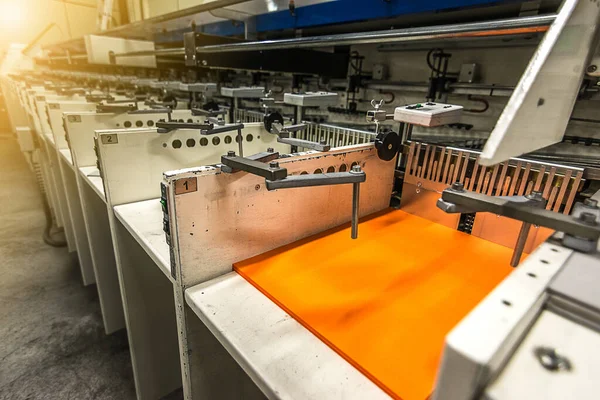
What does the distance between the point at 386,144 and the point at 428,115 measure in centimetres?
22

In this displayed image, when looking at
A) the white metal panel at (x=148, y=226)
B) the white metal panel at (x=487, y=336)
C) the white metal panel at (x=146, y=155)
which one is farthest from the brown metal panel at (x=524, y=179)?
the white metal panel at (x=146, y=155)

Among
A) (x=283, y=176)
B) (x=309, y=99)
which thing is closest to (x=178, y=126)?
(x=309, y=99)

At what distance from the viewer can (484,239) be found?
96 cm

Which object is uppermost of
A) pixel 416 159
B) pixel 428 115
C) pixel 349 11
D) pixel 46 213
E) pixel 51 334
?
pixel 349 11

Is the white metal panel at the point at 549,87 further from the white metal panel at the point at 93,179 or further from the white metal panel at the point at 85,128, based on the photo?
the white metal panel at the point at 85,128

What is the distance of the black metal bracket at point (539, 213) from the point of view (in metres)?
0.44

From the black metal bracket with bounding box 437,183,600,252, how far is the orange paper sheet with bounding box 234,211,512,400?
24 cm

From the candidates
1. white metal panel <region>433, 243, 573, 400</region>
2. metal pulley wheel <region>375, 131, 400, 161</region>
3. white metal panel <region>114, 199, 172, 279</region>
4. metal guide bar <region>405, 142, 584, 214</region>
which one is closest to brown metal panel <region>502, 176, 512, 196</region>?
metal guide bar <region>405, 142, 584, 214</region>

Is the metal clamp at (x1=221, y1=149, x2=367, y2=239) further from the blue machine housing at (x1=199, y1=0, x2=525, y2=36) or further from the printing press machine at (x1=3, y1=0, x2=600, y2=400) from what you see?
the blue machine housing at (x1=199, y1=0, x2=525, y2=36)

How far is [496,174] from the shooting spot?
0.89 meters

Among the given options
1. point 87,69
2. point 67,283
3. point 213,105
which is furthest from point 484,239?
point 87,69

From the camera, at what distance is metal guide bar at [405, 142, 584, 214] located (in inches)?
30.9

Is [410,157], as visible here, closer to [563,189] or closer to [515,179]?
[515,179]

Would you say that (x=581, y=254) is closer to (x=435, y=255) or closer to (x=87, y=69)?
(x=435, y=255)
